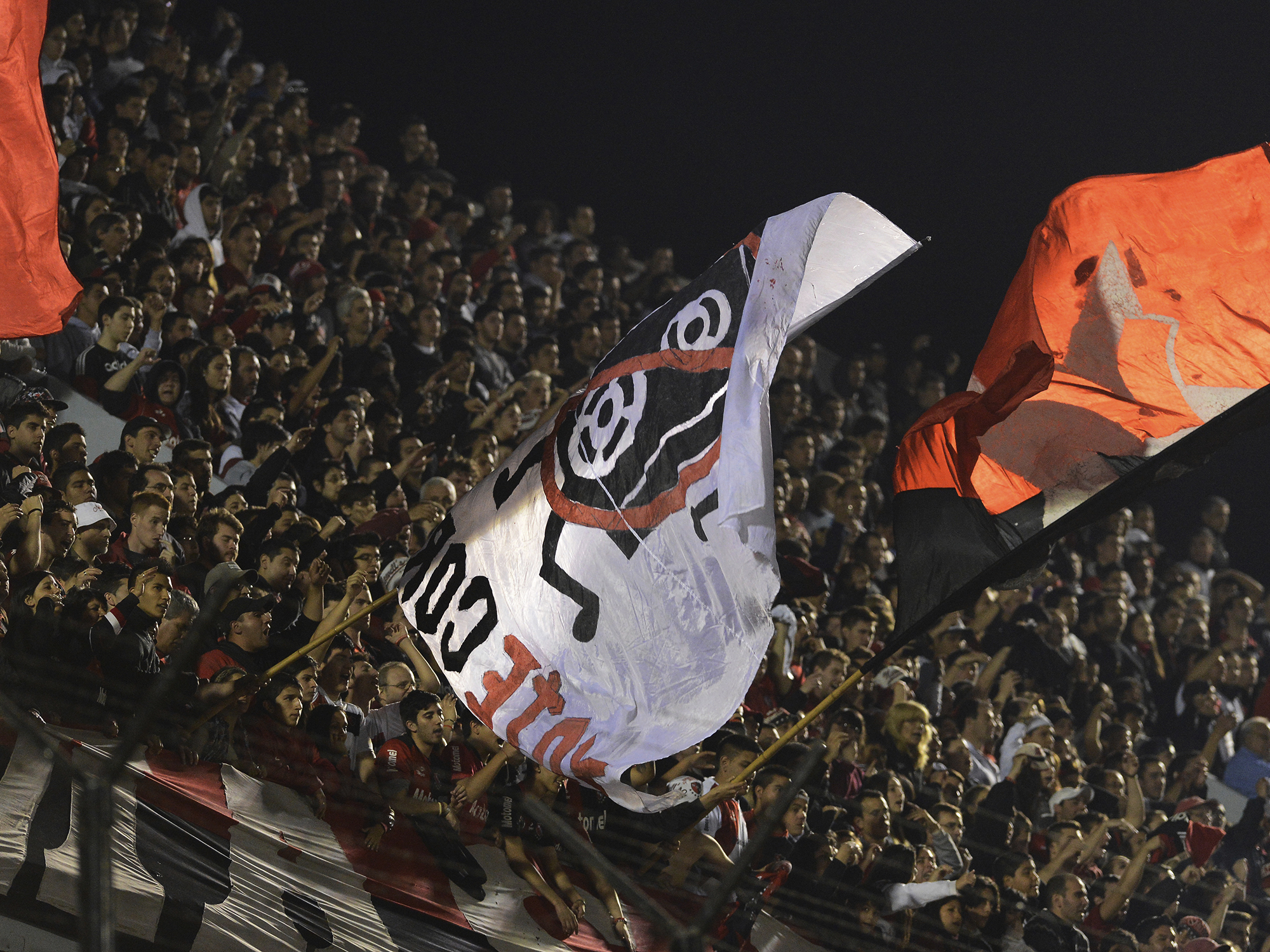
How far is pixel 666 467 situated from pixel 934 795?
352 cm

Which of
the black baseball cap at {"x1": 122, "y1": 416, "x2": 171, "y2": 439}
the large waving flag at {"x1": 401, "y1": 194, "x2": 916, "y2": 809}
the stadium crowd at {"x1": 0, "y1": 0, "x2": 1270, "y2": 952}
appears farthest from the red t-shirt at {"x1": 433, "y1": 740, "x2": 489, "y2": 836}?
the black baseball cap at {"x1": 122, "y1": 416, "x2": 171, "y2": 439}

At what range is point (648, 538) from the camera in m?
4.39

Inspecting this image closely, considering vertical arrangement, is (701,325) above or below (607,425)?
above

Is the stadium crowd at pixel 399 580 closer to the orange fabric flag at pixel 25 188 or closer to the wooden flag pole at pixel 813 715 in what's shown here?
the wooden flag pole at pixel 813 715

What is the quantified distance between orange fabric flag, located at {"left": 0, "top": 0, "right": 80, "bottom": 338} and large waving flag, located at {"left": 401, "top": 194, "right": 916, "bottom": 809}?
136cm

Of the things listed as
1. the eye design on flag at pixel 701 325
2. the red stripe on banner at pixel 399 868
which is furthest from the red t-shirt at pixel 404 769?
the eye design on flag at pixel 701 325

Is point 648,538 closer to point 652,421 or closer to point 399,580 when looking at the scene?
point 652,421

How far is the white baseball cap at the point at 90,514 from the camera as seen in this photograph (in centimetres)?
536

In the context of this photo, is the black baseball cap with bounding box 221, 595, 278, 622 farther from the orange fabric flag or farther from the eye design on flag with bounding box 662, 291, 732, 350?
the eye design on flag with bounding box 662, 291, 732, 350

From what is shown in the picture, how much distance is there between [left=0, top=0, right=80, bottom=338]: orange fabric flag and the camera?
4.34 meters

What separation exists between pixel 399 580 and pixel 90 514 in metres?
1.25

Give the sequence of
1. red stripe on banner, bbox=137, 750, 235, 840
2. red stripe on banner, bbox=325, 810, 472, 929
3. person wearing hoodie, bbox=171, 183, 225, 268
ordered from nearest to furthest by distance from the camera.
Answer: red stripe on banner, bbox=137, 750, 235, 840 → red stripe on banner, bbox=325, 810, 472, 929 → person wearing hoodie, bbox=171, 183, 225, 268

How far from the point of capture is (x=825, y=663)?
721cm

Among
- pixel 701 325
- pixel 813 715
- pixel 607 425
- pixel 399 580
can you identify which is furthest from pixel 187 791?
pixel 701 325
